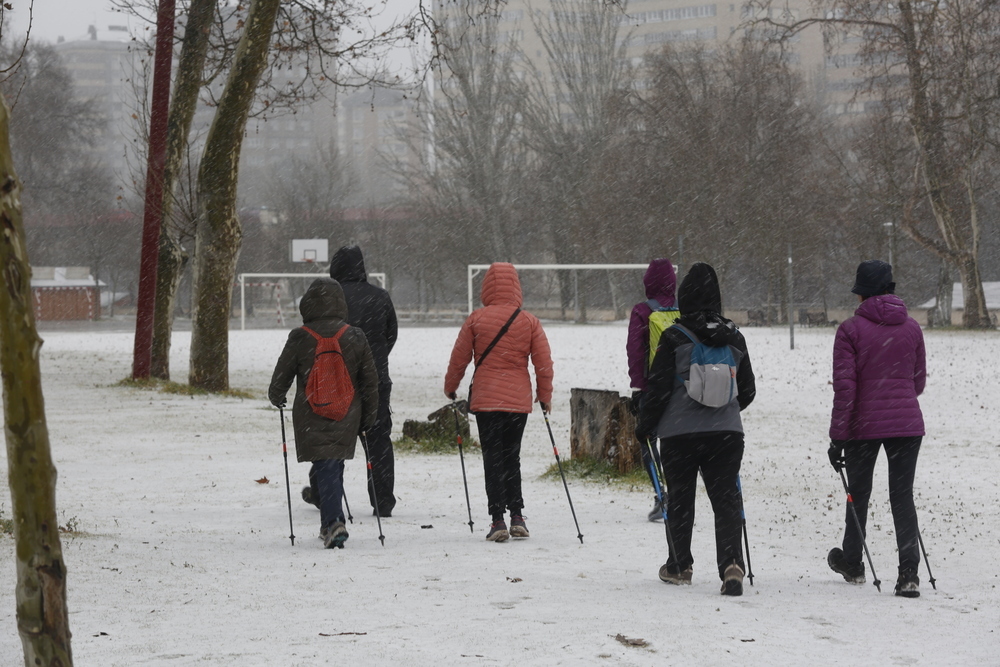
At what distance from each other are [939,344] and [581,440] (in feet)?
67.4

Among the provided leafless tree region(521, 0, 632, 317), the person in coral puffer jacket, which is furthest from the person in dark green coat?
leafless tree region(521, 0, 632, 317)

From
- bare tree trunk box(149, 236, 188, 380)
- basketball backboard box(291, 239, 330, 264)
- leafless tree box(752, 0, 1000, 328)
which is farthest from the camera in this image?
basketball backboard box(291, 239, 330, 264)

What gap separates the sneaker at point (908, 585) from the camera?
619 centimetres

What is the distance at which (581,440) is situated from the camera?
1064 cm

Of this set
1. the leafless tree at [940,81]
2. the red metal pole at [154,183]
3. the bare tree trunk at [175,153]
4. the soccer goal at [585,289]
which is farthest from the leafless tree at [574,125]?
the red metal pole at [154,183]

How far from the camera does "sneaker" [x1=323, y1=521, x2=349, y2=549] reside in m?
7.40

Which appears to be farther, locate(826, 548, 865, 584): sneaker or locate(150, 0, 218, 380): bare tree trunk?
locate(150, 0, 218, 380): bare tree trunk

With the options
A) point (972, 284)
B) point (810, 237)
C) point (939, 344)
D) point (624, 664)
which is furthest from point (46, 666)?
point (810, 237)

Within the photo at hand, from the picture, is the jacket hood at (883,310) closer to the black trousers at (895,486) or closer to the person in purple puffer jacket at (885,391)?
the person in purple puffer jacket at (885,391)

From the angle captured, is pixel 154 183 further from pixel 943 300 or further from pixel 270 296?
pixel 270 296

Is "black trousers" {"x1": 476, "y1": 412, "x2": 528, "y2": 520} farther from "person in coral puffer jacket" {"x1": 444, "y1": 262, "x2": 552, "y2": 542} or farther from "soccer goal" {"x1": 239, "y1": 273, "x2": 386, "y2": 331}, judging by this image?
"soccer goal" {"x1": 239, "y1": 273, "x2": 386, "y2": 331}

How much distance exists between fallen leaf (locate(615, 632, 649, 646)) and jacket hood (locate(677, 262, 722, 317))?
1.74 m

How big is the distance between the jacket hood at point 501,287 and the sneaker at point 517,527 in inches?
52.0

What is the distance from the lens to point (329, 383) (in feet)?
24.0
